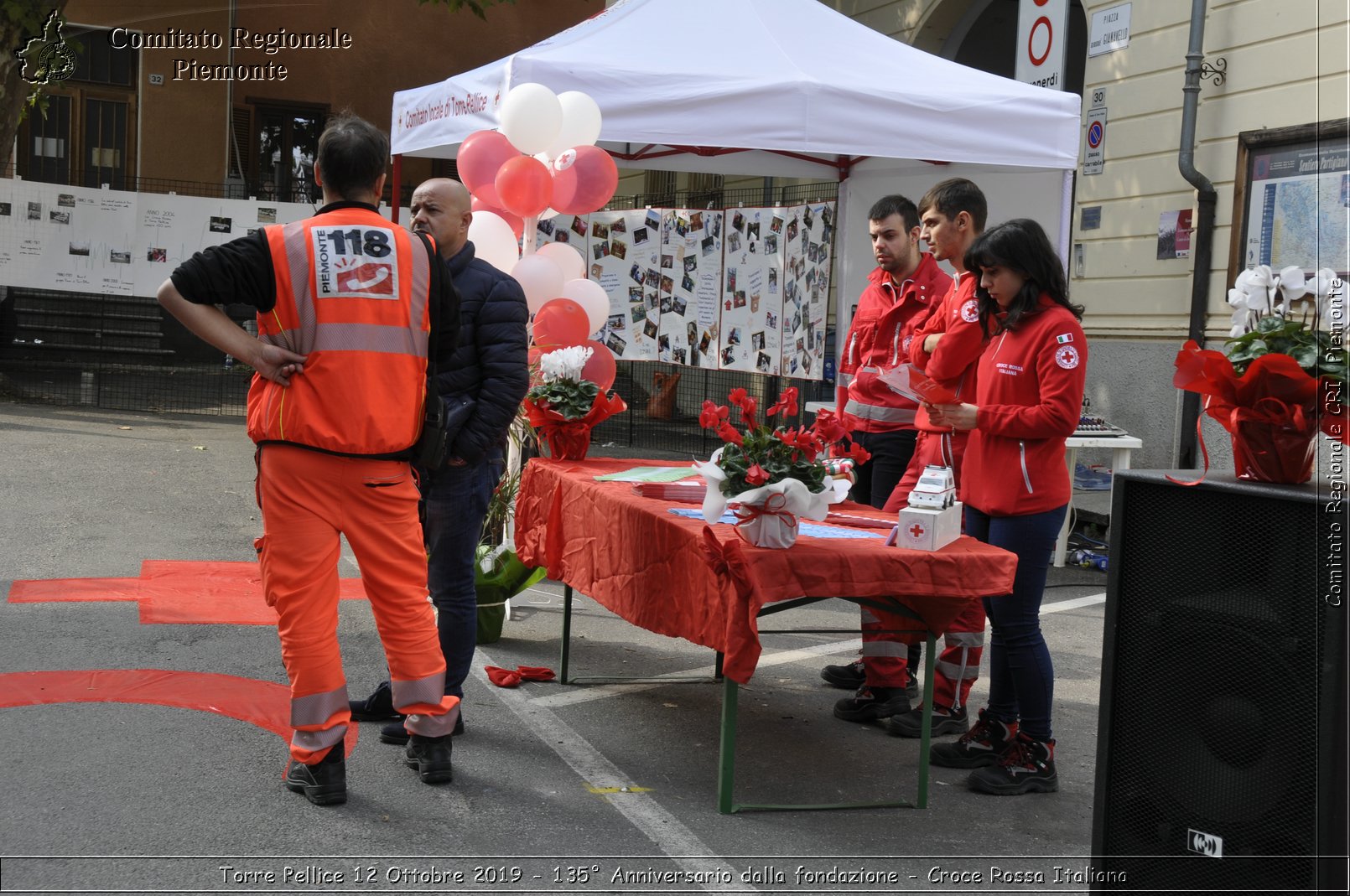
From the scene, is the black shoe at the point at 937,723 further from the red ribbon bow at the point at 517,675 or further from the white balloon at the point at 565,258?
the white balloon at the point at 565,258

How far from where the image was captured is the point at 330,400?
3.82 m

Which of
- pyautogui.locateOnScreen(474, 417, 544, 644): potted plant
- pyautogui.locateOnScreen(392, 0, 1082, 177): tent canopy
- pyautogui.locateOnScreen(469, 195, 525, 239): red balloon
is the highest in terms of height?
pyautogui.locateOnScreen(392, 0, 1082, 177): tent canopy

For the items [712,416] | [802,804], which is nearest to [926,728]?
[802,804]

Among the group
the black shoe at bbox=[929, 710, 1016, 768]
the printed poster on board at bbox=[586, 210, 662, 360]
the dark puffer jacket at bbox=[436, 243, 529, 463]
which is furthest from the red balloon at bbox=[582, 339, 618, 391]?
the printed poster on board at bbox=[586, 210, 662, 360]

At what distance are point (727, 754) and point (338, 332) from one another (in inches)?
68.2

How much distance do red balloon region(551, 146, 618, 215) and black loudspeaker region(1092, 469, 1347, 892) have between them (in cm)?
417

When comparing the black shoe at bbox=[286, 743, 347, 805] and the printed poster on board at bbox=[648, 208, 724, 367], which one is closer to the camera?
the black shoe at bbox=[286, 743, 347, 805]

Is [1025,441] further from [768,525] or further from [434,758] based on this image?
[434,758]

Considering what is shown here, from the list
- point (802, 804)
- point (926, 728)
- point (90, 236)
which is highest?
point (90, 236)

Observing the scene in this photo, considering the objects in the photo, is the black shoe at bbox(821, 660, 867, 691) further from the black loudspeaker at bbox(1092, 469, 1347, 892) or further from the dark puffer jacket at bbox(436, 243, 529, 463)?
the black loudspeaker at bbox(1092, 469, 1347, 892)

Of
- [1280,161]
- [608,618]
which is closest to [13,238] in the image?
[608,618]

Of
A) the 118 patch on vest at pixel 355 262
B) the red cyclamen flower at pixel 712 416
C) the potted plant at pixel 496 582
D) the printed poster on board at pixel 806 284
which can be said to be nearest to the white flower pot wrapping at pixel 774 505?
the red cyclamen flower at pixel 712 416

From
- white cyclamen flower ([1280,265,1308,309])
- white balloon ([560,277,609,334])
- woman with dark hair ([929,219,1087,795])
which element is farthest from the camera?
white balloon ([560,277,609,334])

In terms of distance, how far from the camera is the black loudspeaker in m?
2.61
